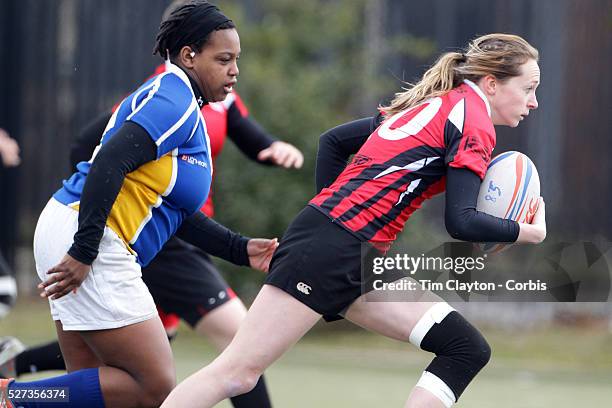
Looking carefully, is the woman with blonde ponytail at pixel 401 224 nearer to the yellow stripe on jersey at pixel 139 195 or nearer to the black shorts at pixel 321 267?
the black shorts at pixel 321 267

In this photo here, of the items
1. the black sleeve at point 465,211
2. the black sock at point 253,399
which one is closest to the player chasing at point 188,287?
the black sock at point 253,399

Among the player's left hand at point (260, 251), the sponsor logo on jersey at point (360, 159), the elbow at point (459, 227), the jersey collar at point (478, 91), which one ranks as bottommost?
the player's left hand at point (260, 251)

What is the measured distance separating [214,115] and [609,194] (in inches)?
197

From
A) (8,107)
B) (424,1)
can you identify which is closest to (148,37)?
(8,107)

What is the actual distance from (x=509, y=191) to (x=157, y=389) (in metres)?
1.43

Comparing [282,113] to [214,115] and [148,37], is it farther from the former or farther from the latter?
[214,115]

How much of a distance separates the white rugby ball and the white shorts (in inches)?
49.1

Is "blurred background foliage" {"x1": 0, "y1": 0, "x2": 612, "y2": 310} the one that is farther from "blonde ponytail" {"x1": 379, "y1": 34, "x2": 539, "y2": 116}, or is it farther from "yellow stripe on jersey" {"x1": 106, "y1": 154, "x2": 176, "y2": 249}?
"yellow stripe on jersey" {"x1": 106, "y1": 154, "x2": 176, "y2": 249}

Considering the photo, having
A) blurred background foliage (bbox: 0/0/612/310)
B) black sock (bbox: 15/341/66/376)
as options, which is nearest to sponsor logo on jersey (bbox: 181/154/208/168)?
black sock (bbox: 15/341/66/376)

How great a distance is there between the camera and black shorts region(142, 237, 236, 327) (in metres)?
5.35

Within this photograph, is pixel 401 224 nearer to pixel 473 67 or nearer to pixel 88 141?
pixel 473 67

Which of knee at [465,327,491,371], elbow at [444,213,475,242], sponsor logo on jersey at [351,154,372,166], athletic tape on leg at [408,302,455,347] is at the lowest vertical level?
knee at [465,327,491,371]

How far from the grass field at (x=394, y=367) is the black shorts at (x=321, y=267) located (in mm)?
2647

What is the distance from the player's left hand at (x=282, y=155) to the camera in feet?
17.3
